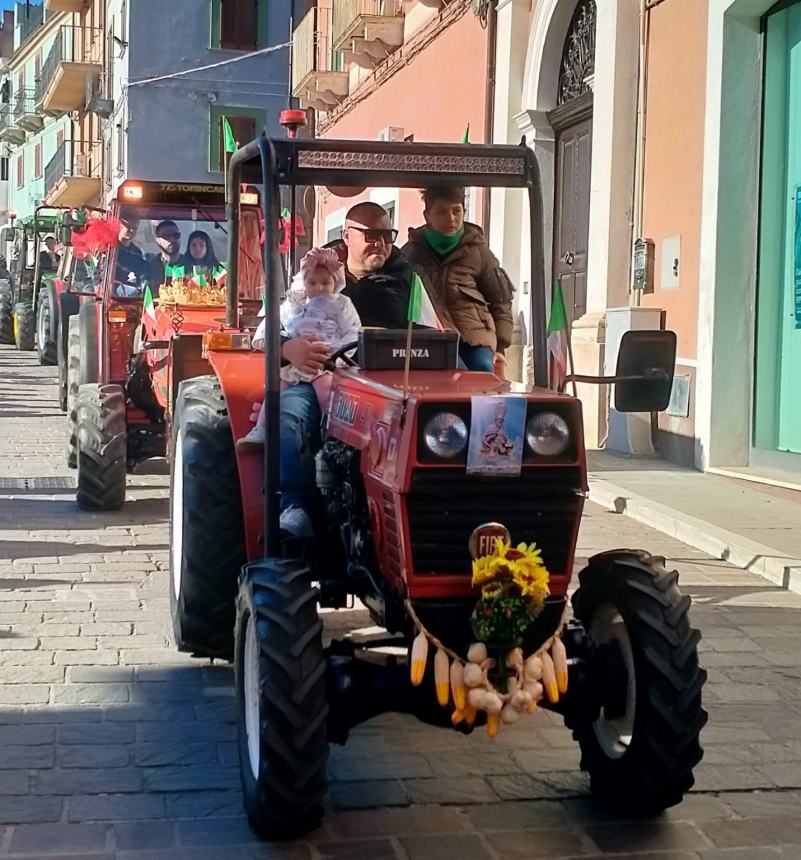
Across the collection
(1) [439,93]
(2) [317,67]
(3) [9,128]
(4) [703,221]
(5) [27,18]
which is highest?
(5) [27,18]

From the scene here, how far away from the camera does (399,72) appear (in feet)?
64.5

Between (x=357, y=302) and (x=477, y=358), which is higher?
(x=357, y=302)

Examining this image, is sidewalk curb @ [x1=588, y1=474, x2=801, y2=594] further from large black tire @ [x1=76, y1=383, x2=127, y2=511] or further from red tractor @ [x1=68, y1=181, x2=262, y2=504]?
large black tire @ [x1=76, y1=383, x2=127, y2=511]

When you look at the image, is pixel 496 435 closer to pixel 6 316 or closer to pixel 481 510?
pixel 481 510

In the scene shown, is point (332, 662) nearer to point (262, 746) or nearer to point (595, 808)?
point (262, 746)

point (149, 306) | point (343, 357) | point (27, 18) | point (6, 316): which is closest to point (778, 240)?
point (149, 306)

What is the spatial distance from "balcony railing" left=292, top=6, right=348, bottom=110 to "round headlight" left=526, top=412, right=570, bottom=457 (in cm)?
2016

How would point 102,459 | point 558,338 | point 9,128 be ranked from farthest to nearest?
1. point 9,128
2. point 102,459
3. point 558,338

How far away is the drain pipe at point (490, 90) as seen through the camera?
51.0 feet

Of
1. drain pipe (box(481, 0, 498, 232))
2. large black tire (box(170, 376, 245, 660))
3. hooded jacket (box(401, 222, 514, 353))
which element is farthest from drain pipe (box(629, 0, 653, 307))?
large black tire (box(170, 376, 245, 660))

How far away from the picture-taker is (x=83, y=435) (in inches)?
350

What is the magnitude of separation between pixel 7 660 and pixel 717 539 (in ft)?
13.6

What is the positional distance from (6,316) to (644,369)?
2717cm

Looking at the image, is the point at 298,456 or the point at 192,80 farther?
the point at 192,80
